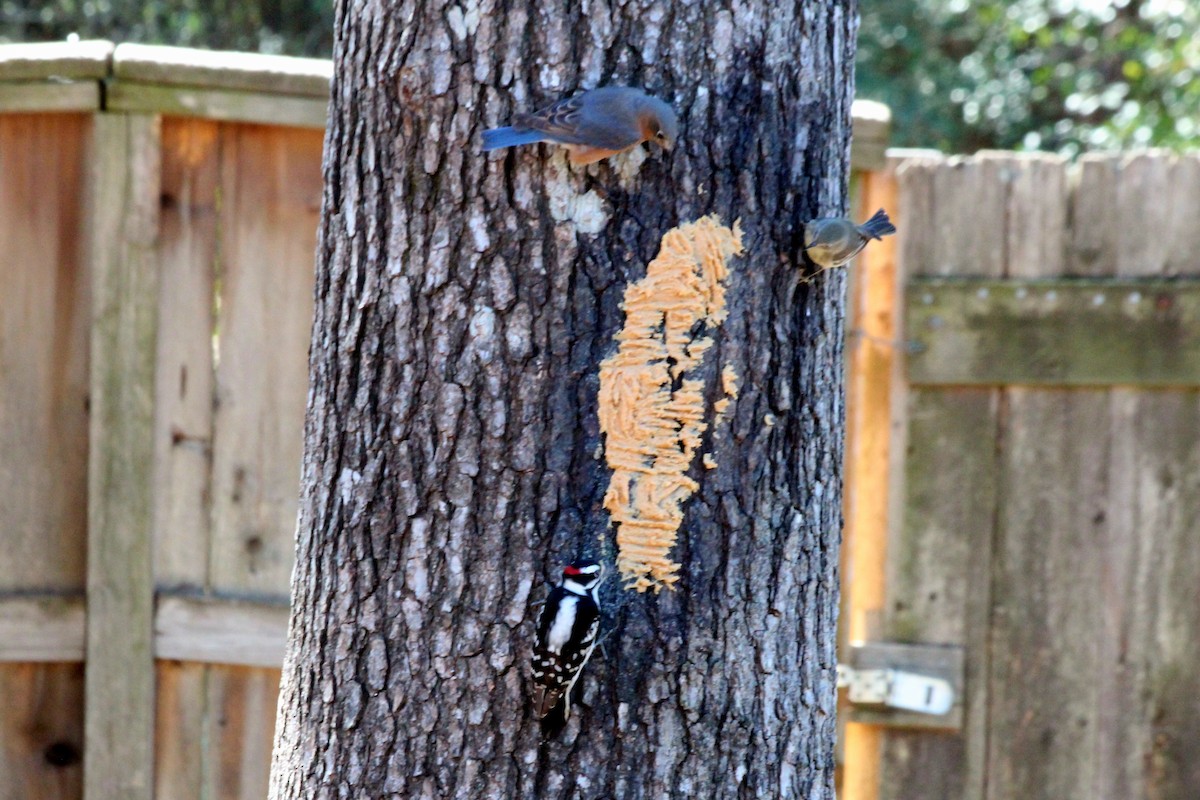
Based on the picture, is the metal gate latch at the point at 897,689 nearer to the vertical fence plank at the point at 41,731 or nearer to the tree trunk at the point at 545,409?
the tree trunk at the point at 545,409

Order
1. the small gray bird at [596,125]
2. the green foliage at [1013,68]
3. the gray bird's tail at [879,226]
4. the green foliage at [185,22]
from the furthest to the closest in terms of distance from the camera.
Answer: the green foliage at [185,22]
the green foliage at [1013,68]
the gray bird's tail at [879,226]
the small gray bird at [596,125]

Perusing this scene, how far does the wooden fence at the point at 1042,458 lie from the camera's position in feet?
10.8

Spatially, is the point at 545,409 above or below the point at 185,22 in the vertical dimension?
below

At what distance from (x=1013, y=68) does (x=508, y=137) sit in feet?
22.7

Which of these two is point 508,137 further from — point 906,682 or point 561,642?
point 906,682

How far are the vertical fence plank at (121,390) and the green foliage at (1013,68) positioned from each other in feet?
17.1

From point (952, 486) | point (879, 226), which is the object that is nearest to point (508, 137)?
point (879, 226)

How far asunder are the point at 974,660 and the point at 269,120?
7.17ft

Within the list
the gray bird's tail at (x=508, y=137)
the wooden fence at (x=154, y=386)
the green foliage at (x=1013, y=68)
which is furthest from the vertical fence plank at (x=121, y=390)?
the green foliage at (x=1013, y=68)

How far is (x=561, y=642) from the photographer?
1.83 metres

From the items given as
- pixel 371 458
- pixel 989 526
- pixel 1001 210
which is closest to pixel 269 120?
pixel 371 458

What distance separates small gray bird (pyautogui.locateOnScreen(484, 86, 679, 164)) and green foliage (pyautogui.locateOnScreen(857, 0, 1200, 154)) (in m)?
6.09

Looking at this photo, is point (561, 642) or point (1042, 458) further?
point (1042, 458)

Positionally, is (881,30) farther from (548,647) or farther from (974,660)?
(548,647)
